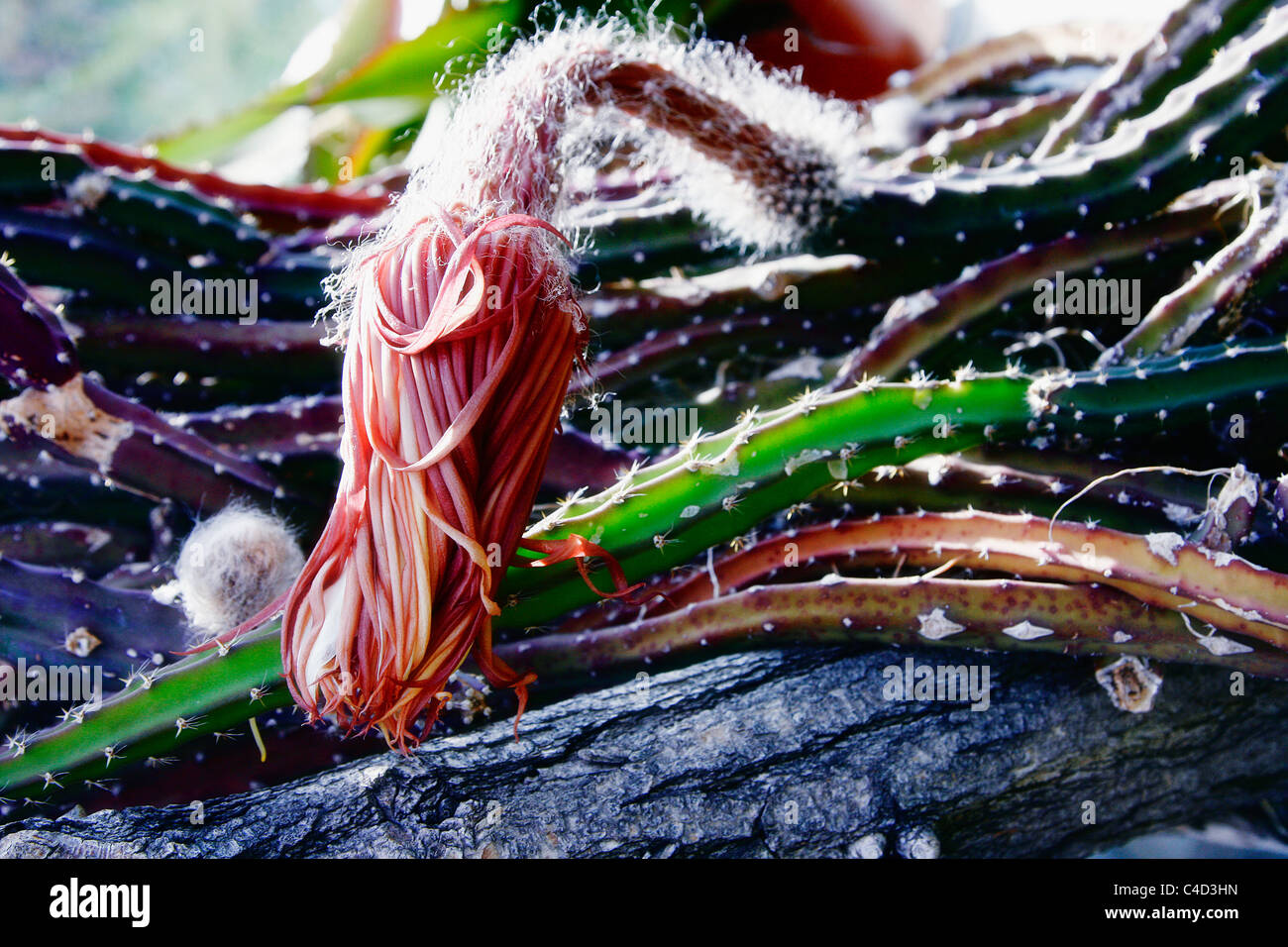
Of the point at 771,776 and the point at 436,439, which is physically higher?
the point at 436,439

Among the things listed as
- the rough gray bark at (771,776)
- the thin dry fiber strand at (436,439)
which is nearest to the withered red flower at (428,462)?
the thin dry fiber strand at (436,439)

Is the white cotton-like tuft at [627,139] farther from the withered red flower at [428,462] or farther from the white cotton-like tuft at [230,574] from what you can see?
the white cotton-like tuft at [230,574]

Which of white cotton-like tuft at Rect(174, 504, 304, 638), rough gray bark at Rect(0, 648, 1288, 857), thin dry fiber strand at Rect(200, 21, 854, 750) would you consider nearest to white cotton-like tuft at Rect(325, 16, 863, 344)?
thin dry fiber strand at Rect(200, 21, 854, 750)


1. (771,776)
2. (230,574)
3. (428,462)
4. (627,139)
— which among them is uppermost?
(627,139)

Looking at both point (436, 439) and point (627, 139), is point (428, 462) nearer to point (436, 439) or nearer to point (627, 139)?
point (436, 439)

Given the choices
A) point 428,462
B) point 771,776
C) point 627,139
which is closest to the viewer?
point 428,462

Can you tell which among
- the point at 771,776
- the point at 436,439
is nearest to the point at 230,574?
the point at 436,439
